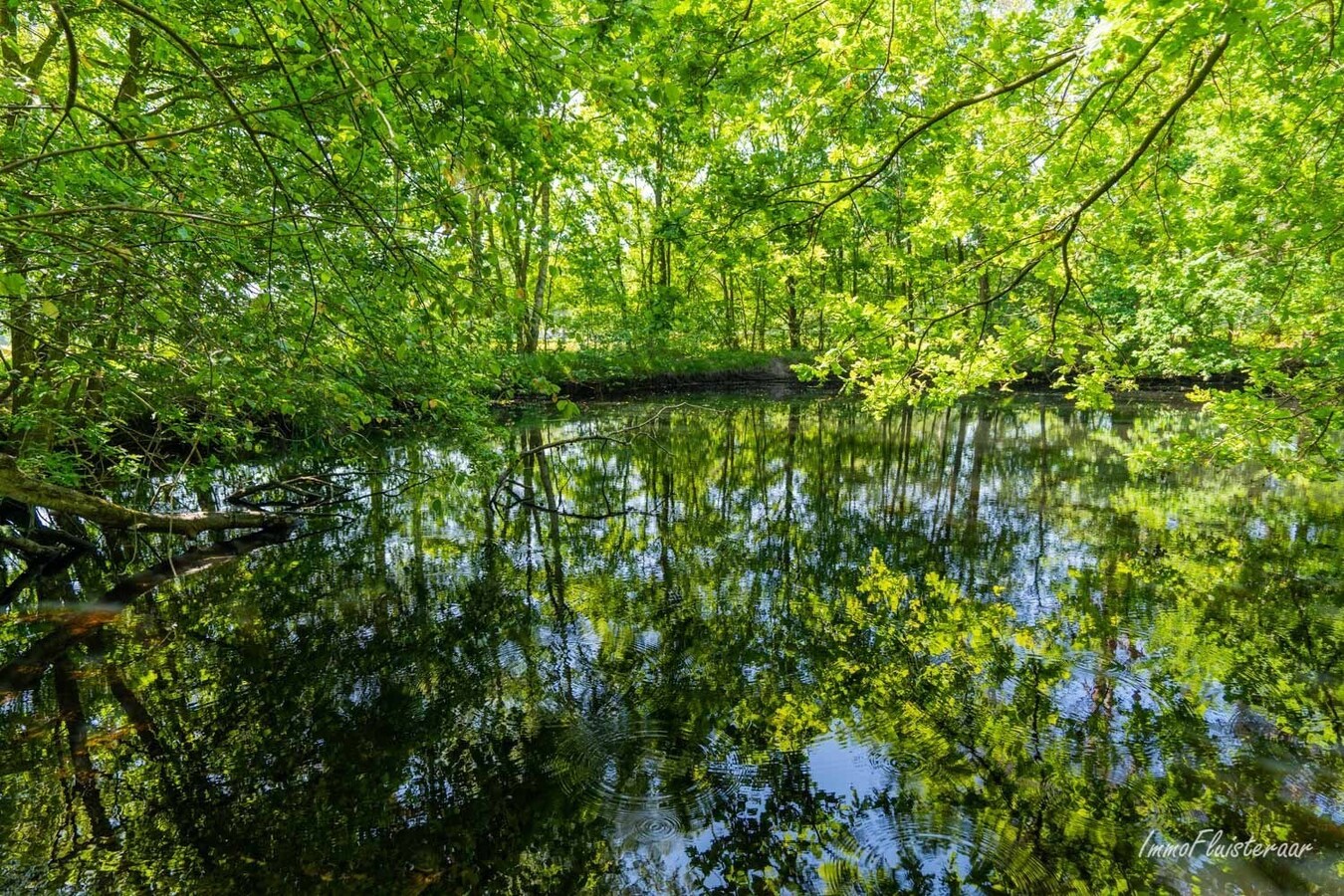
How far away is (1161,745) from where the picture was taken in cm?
480

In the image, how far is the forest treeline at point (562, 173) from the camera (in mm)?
3682

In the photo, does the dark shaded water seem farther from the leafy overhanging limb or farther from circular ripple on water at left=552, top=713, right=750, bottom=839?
the leafy overhanging limb

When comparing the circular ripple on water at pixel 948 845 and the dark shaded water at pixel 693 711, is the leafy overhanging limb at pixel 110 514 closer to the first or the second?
the dark shaded water at pixel 693 711

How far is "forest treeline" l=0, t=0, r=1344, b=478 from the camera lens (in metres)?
3.68

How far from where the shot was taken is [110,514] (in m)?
7.34

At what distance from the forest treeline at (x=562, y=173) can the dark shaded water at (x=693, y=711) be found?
2319mm

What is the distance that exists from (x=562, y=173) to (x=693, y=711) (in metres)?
5.63

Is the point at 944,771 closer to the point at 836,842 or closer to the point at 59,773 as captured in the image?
the point at 836,842

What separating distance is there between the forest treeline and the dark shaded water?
2319mm

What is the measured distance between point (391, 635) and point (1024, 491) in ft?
40.1
